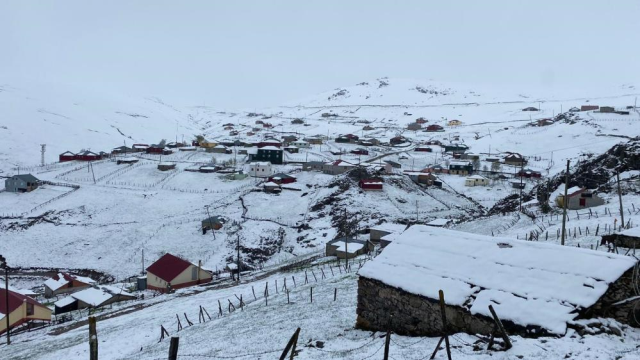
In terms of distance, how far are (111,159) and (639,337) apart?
370 ft

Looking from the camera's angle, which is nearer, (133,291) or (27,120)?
(133,291)

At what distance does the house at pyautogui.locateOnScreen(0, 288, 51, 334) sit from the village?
175mm

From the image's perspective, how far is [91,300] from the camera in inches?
1679

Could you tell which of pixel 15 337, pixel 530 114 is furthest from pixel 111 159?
pixel 530 114

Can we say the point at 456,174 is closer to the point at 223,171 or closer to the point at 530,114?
the point at 223,171

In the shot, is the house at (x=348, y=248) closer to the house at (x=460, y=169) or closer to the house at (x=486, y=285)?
the house at (x=486, y=285)

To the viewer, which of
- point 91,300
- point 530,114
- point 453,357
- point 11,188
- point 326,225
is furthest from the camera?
point 530,114

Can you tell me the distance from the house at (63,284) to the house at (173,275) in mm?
8256

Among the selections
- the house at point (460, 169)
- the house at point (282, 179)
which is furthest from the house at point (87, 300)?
the house at point (460, 169)

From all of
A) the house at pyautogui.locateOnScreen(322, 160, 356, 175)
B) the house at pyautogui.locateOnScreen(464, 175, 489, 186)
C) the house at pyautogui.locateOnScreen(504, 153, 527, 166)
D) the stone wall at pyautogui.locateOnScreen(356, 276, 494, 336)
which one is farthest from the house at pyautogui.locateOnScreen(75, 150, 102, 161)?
the stone wall at pyautogui.locateOnScreen(356, 276, 494, 336)

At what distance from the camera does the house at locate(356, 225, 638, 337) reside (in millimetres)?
12922

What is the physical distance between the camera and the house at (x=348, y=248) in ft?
159

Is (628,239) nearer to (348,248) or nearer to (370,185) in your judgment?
(348,248)

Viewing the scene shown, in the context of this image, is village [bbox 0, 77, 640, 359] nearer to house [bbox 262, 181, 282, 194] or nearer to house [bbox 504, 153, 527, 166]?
Result: house [bbox 262, 181, 282, 194]
